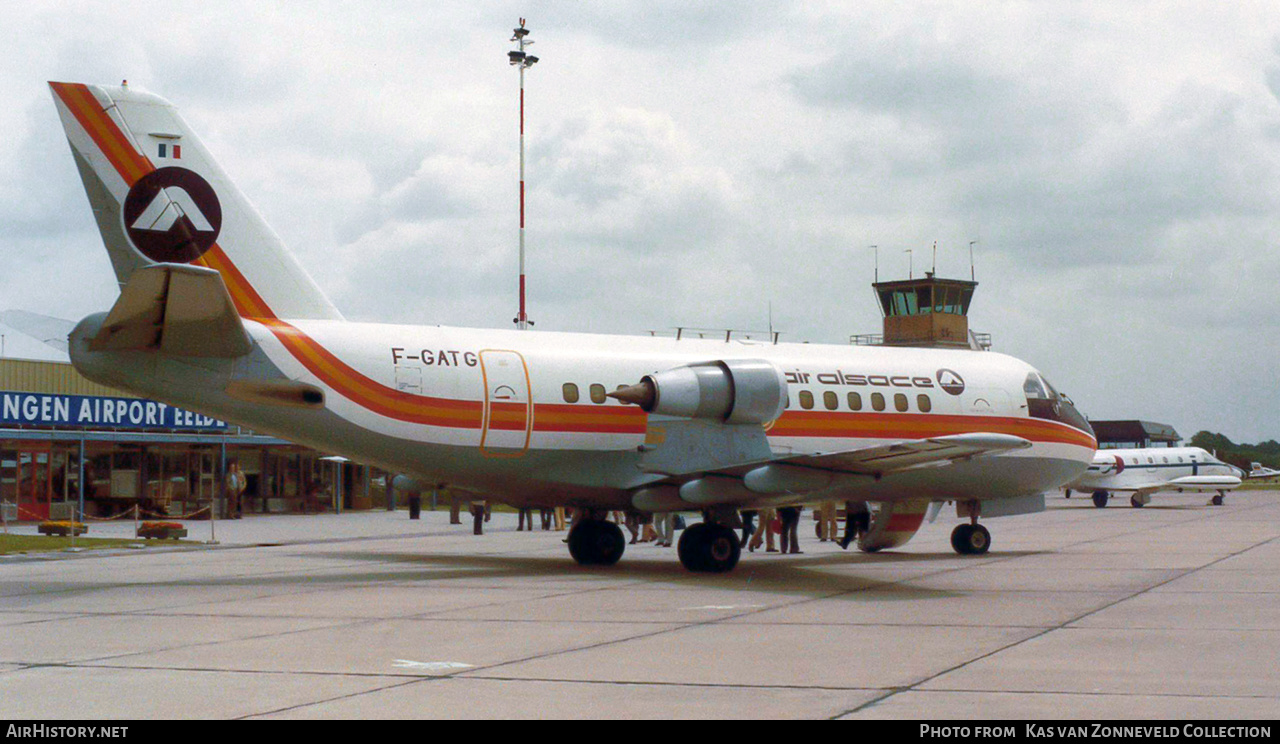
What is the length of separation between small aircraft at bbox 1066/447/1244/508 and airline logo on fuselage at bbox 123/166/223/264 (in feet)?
165

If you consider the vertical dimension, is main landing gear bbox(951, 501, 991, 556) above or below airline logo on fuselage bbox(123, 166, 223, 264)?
below

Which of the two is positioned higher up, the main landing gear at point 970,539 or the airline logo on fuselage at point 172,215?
the airline logo on fuselage at point 172,215

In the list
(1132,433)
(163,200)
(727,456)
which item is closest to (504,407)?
(727,456)

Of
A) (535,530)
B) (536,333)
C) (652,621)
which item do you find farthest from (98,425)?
(652,621)

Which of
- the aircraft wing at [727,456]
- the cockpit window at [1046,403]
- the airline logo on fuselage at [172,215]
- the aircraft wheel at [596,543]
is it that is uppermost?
the airline logo on fuselage at [172,215]

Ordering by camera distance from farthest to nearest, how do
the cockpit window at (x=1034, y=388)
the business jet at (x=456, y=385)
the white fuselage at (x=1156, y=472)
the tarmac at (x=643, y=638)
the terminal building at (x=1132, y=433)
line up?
1. the terminal building at (x=1132, y=433)
2. the white fuselage at (x=1156, y=472)
3. the cockpit window at (x=1034, y=388)
4. the business jet at (x=456, y=385)
5. the tarmac at (x=643, y=638)

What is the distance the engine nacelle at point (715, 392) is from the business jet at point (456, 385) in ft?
0.08

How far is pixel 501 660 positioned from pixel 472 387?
9248 millimetres

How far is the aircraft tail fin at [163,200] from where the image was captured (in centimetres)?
1817

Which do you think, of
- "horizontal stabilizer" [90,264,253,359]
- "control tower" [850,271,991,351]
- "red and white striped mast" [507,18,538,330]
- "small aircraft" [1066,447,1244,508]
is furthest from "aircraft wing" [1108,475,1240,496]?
"horizontal stabilizer" [90,264,253,359]

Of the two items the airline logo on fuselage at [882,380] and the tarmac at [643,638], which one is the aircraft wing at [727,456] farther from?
the airline logo on fuselage at [882,380]

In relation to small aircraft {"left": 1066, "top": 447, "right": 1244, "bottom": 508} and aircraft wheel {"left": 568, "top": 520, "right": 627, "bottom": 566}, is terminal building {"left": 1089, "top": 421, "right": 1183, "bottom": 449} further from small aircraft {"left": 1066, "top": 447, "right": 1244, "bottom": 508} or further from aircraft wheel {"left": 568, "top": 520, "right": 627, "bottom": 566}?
aircraft wheel {"left": 568, "top": 520, "right": 627, "bottom": 566}

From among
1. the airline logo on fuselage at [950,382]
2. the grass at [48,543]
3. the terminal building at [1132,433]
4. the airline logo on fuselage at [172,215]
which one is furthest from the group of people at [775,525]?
the terminal building at [1132,433]

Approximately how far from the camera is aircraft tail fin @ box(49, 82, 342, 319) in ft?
59.6
